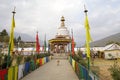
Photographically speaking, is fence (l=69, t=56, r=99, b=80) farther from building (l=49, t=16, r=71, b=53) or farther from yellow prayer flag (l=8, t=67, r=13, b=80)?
building (l=49, t=16, r=71, b=53)

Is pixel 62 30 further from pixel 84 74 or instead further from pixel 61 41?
pixel 84 74

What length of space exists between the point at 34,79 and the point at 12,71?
3.02 metres

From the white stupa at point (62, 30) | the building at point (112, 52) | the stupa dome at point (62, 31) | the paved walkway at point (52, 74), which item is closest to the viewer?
the paved walkway at point (52, 74)

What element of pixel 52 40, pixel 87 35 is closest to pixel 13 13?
pixel 87 35

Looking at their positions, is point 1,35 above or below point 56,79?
above

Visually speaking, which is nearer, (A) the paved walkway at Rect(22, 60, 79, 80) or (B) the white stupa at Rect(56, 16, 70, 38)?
(A) the paved walkway at Rect(22, 60, 79, 80)

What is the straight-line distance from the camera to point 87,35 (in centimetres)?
1416

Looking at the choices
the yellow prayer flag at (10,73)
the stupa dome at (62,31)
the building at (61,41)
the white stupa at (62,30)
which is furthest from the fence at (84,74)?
the white stupa at (62,30)

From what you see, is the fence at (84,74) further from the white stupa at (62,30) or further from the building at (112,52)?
the white stupa at (62,30)

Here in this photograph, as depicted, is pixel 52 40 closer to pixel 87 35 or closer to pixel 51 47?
pixel 51 47

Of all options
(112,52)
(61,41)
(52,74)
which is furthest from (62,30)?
(52,74)

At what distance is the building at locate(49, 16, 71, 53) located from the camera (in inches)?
2480

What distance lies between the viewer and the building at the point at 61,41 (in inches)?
2480

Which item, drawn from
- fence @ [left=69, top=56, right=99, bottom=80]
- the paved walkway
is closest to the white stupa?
the paved walkway
